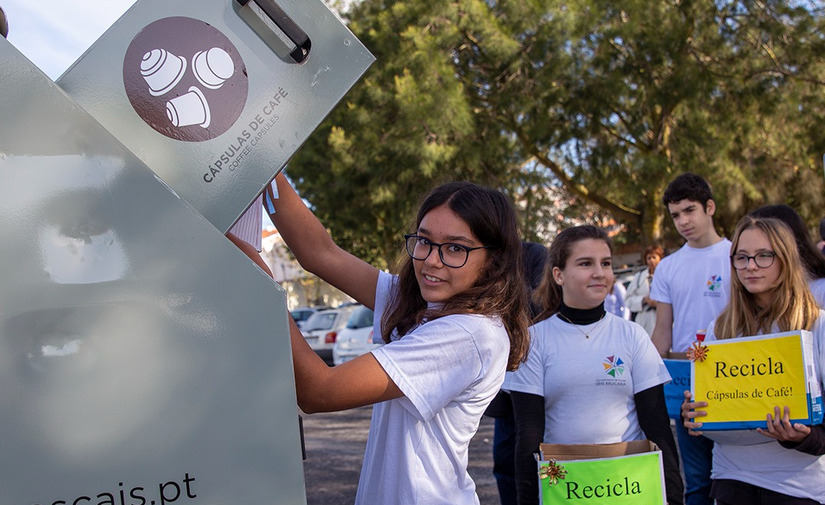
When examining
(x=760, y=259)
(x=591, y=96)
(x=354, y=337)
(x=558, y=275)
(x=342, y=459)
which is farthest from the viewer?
(x=354, y=337)

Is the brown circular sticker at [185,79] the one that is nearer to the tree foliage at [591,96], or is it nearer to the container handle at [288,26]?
the container handle at [288,26]

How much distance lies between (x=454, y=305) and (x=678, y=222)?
2.98 meters

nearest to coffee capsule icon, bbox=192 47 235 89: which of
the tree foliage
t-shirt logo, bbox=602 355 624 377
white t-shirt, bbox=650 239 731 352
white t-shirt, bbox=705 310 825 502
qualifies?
t-shirt logo, bbox=602 355 624 377

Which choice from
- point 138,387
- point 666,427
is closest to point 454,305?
point 138,387

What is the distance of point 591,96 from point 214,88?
521 inches

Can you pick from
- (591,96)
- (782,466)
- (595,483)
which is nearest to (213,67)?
(595,483)

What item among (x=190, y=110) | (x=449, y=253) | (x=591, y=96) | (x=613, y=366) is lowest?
(x=613, y=366)

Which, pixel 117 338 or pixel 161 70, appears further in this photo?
pixel 161 70

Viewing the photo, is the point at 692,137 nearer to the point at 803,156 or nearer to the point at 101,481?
the point at 803,156

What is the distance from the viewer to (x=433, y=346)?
61.3 inches

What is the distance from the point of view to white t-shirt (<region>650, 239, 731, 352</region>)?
416cm

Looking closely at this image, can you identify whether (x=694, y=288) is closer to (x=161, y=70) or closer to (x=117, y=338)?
(x=161, y=70)

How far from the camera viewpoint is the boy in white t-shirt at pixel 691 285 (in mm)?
4083

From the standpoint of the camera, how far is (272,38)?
4.35 ft
